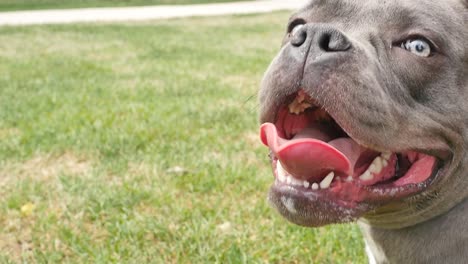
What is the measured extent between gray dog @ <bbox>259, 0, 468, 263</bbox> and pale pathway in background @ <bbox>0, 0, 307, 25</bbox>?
1467 cm

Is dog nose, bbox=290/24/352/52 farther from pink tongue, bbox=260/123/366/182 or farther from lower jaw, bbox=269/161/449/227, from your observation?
lower jaw, bbox=269/161/449/227

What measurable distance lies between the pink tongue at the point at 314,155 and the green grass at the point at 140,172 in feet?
3.95

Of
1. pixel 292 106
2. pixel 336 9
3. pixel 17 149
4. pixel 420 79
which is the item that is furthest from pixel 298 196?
pixel 17 149

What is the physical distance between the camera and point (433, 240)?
8.48 feet

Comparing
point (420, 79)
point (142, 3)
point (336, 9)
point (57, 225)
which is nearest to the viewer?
point (420, 79)

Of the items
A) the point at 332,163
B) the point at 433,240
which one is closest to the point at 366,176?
the point at 332,163

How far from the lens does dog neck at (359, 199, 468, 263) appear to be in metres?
2.54

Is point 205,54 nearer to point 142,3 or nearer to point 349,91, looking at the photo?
point 349,91

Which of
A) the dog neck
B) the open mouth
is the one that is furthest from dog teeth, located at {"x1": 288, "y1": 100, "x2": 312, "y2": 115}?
the dog neck

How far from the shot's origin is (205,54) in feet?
34.9

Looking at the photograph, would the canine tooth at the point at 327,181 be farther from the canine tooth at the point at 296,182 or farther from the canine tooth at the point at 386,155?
the canine tooth at the point at 386,155

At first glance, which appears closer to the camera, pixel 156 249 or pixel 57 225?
pixel 156 249

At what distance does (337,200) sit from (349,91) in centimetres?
41

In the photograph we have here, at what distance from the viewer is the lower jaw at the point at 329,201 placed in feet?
7.39
